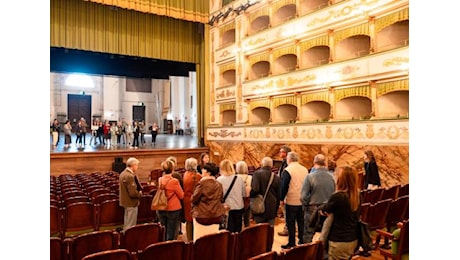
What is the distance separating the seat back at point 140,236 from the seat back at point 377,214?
2.72m

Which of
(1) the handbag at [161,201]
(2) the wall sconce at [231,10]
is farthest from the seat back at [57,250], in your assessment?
(2) the wall sconce at [231,10]

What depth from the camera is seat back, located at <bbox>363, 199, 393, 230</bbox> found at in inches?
196

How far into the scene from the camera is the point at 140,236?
4.04 meters

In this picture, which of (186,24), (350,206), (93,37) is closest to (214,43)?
(186,24)

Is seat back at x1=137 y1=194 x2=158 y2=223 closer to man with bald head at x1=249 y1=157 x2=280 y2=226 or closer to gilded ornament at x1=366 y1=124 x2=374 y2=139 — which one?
man with bald head at x1=249 y1=157 x2=280 y2=226

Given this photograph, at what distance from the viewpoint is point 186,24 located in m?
18.5

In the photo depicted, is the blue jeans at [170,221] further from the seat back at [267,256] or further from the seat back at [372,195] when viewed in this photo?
the seat back at [372,195]

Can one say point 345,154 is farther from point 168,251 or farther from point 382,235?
point 168,251

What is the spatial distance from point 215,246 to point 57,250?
1.49 metres

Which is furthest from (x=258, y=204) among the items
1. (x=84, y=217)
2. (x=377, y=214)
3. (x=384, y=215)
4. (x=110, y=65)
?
(x=110, y=65)

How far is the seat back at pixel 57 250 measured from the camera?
346 cm

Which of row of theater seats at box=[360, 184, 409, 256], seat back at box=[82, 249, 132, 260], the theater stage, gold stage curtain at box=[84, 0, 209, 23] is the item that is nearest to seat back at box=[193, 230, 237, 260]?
seat back at box=[82, 249, 132, 260]
